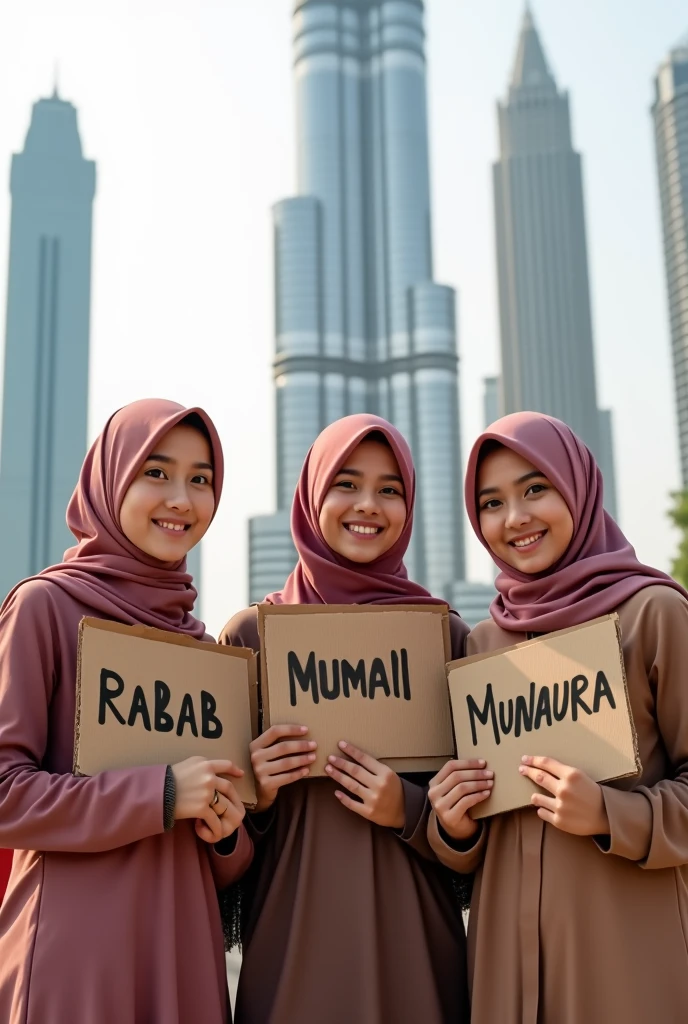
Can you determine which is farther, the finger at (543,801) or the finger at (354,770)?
the finger at (354,770)

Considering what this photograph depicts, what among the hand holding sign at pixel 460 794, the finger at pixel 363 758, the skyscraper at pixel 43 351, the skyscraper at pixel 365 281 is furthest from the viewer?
the skyscraper at pixel 43 351

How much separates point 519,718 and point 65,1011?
1103mm

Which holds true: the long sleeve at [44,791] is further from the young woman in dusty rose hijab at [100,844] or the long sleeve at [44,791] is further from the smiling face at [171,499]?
the smiling face at [171,499]

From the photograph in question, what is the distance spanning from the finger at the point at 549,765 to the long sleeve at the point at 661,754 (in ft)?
0.30

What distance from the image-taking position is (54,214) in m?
112

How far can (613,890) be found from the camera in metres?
2.16

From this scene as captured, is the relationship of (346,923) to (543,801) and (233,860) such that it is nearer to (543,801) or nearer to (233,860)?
(233,860)

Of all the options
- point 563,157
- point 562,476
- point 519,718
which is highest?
point 563,157

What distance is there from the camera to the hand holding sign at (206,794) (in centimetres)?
215

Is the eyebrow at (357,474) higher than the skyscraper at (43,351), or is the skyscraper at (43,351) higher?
the skyscraper at (43,351)

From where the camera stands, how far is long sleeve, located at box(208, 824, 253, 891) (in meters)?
2.34

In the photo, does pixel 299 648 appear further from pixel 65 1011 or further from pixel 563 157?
pixel 563 157

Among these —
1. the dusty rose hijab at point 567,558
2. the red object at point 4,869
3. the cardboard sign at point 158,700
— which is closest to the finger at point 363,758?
the cardboard sign at point 158,700

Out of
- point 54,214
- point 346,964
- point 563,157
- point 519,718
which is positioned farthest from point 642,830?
point 563,157
